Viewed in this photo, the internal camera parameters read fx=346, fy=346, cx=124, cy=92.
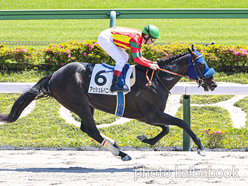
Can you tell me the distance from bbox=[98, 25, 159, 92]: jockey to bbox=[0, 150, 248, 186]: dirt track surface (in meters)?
1.04

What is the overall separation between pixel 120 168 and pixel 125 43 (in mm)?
1620

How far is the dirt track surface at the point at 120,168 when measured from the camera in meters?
3.85

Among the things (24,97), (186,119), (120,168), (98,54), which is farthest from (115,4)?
(120,168)

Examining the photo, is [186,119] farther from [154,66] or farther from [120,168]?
[120,168]

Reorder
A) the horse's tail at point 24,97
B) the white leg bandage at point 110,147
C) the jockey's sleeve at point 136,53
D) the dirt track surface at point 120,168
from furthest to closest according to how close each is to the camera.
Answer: the horse's tail at point 24,97 → the white leg bandage at point 110,147 → the jockey's sleeve at point 136,53 → the dirt track surface at point 120,168

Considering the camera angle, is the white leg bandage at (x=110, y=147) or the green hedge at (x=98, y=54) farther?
the green hedge at (x=98, y=54)

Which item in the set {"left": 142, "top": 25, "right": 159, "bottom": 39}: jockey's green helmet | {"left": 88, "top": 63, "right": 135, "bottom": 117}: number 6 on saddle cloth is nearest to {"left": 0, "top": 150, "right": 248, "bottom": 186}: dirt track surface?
{"left": 88, "top": 63, "right": 135, "bottom": 117}: number 6 on saddle cloth

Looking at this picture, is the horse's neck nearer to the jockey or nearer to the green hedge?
the jockey

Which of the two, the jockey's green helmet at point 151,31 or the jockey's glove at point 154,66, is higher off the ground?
the jockey's green helmet at point 151,31

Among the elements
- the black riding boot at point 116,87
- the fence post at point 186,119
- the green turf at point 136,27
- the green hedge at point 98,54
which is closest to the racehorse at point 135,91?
the black riding boot at point 116,87

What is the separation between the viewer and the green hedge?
7.52m

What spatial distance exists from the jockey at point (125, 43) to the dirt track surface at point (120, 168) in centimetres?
104

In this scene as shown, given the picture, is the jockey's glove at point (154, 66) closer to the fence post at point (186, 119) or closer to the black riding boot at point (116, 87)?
the black riding boot at point (116, 87)

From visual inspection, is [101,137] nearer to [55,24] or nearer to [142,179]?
[142,179]
